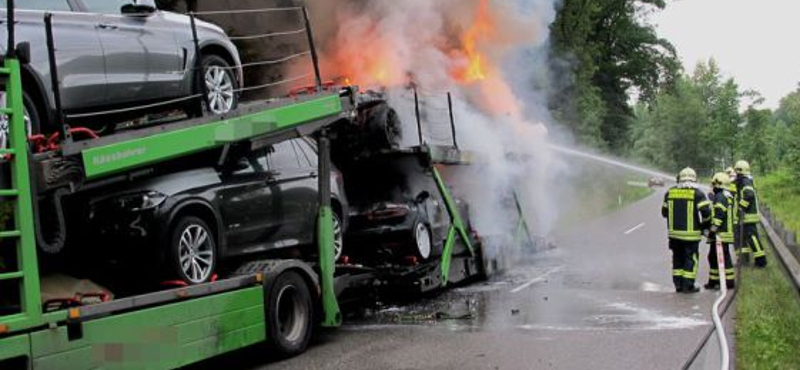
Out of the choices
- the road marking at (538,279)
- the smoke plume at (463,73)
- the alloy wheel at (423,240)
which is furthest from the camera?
the smoke plume at (463,73)

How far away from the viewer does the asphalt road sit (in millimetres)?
7543

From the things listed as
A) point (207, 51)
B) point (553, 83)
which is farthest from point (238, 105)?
point (553, 83)

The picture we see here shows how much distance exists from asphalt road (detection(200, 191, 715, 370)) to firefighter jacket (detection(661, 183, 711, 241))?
0.85 m

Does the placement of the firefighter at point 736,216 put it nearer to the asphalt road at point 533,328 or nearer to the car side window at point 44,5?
the asphalt road at point 533,328

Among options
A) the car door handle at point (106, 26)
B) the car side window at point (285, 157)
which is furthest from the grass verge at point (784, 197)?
the car door handle at point (106, 26)

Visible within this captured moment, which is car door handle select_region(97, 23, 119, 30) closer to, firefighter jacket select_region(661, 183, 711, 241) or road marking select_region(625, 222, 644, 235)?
firefighter jacket select_region(661, 183, 711, 241)

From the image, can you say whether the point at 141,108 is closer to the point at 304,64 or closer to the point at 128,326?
the point at 128,326

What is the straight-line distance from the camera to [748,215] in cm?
1404

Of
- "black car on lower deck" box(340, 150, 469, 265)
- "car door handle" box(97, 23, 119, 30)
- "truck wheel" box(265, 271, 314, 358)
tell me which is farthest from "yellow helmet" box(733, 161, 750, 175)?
"car door handle" box(97, 23, 119, 30)

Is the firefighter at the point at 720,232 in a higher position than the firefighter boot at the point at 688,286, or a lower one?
higher

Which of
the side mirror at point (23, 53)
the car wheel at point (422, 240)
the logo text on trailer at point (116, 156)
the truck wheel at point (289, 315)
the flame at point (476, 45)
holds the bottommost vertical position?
the truck wheel at point (289, 315)

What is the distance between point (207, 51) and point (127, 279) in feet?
8.27

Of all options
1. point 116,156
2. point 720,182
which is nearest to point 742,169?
point 720,182

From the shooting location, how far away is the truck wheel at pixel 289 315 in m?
7.56
